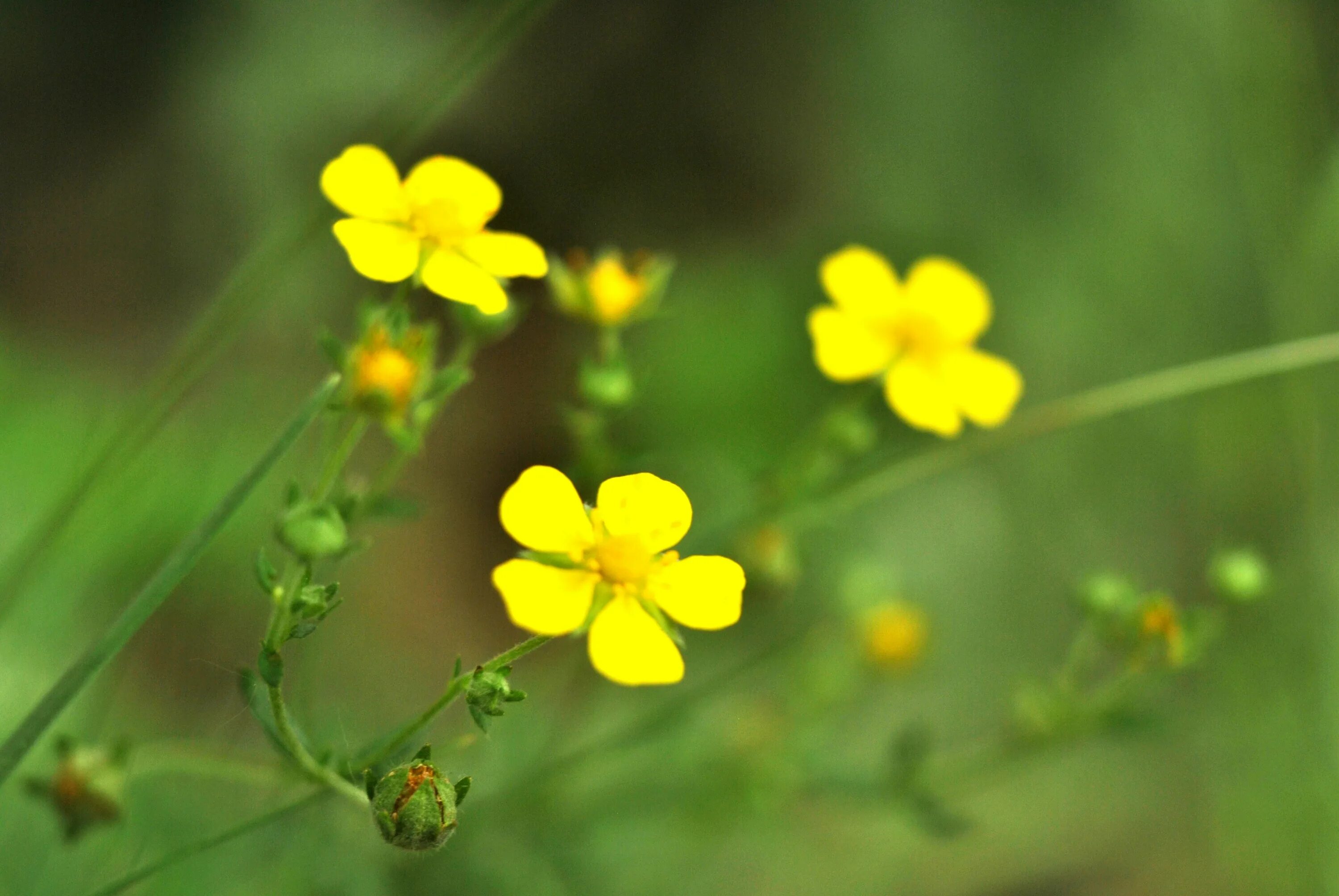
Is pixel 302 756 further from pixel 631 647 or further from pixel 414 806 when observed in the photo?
pixel 631 647

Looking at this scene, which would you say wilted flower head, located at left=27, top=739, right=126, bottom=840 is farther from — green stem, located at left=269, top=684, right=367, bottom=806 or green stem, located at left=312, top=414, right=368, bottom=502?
green stem, located at left=312, top=414, right=368, bottom=502

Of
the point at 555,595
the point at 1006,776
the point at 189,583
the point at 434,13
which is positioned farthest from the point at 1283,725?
the point at 434,13

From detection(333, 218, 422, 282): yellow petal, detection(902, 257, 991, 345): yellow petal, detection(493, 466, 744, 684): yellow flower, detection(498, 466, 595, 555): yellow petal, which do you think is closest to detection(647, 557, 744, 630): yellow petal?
detection(493, 466, 744, 684): yellow flower

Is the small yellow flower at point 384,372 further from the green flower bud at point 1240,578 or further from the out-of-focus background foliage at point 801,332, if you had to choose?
the green flower bud at point 1240,578

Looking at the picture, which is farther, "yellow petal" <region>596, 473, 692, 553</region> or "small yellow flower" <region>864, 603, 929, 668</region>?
"small yellow flower" <region>864, 603, 929, 668</region>

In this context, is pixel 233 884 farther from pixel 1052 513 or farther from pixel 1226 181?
pixel 1226 181

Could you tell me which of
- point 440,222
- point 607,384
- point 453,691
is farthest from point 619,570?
point 440,222
